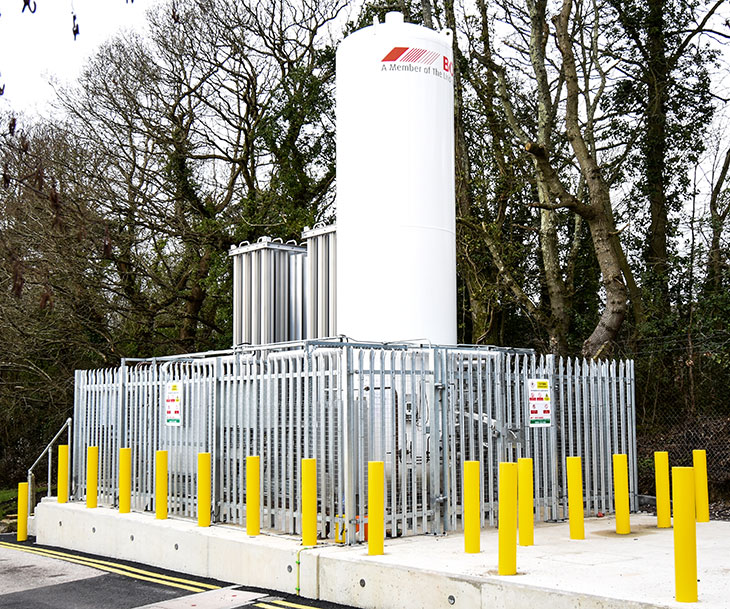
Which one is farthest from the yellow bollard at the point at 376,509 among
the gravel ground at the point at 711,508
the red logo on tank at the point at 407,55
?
the red logo on tank at the point at 407,55

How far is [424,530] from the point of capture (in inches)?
377

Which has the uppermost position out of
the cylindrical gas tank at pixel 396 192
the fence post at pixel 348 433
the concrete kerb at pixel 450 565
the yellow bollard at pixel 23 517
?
the cylindrical gas tank at pixel 396 192

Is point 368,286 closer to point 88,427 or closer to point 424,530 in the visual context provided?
point 424,530

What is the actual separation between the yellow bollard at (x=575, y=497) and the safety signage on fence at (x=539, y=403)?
1336 millimetres

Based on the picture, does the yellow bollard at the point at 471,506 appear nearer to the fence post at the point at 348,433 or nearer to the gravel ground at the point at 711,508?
the fence post at the point at 348,433

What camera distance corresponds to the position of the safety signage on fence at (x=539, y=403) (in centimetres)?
1065

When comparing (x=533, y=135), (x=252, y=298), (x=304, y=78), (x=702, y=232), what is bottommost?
(x=252, y=298)

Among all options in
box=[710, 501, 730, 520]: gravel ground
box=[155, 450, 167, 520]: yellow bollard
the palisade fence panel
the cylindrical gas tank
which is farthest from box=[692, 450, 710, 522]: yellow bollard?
box=[155, 450, 167, 520]: yellow bollard

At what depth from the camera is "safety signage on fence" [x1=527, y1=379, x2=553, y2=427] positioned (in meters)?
10.6

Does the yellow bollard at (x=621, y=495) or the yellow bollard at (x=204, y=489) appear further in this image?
the yellow bollard at (x=204, y=489)

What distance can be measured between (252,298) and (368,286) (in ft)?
9.57

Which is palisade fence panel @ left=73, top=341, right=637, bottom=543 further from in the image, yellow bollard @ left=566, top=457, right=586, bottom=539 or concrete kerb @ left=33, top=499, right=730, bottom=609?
yellow bollard @ left=566, top=457, right=586, bottom=539

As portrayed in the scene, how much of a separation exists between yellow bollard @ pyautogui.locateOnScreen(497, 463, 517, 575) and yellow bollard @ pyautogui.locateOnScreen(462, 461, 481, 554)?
0.37 meters

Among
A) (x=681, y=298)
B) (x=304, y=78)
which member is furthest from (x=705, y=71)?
(x=304, y=78)
